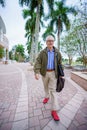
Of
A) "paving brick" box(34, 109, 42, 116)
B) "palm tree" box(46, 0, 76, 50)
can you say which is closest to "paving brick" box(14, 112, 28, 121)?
"paving brick" box(34, 109, 42, 116)

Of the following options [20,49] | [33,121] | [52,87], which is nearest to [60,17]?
[52,87]

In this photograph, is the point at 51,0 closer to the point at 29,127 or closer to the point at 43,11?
the point at 43,11

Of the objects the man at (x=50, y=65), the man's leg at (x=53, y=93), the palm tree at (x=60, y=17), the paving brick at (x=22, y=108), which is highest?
the palm tree at (x=60, y=17)

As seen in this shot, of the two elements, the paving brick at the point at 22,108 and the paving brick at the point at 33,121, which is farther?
the paving brick at the point at 22,108

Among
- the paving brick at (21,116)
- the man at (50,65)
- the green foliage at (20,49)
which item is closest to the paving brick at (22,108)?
the paving brick at (21,116)

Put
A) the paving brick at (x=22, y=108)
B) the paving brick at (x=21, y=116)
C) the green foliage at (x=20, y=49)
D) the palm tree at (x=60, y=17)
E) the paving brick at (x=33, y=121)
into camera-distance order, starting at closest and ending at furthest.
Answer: the paving brick at (x=33, y=121) → the paving brick at (x=21, y=116) → the paving brick at (x=22, y=108) → the palm tree at (x=60, y=17) → the green foliage at (x=20, y=49)

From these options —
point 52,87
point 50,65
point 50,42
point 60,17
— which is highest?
point 60,17

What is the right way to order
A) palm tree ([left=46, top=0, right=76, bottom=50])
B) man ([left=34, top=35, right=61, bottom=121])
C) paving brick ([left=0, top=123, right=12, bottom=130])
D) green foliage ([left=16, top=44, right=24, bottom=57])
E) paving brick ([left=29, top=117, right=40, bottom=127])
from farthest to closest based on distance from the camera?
green foliage ([left=16, top=44, right=24, bottom=57]) → palm tree ([left=46, top=0, right=76, bottom=50]) → man ([left=34, top=35, right=61, bottom=121]) → paving brick ([left=29, top=117, right=40, bottom=127]) → paving brick ([left=0, top=123, right=12, bottom=130])

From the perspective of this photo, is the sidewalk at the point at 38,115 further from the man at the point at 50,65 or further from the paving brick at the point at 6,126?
the man at the point at 50,65

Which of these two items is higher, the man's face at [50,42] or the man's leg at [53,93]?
the man's face at [50,42]

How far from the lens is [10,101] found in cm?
359

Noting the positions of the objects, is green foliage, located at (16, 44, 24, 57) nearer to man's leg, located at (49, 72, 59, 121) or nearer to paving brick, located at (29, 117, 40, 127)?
man's leg, located at (49, 72, 59, 121)

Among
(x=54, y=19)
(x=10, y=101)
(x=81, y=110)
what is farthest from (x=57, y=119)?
(x=54, y=19)

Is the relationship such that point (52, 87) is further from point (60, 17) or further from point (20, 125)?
point (60, 17)
